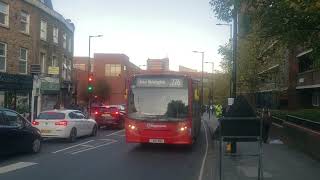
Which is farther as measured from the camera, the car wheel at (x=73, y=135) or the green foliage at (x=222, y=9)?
the car wheel at (x=73, y=135)

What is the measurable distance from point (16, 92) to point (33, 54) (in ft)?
10.9

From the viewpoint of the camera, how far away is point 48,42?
37.1 metres

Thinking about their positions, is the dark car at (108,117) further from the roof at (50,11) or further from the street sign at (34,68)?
the roof at (50,11)

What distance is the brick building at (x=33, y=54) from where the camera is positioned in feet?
99.7

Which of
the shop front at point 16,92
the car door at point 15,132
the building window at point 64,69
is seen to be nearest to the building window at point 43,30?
the shop front at point 16,92

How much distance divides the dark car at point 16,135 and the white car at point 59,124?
3987 millimetres

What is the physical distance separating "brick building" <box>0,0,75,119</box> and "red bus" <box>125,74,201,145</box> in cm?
1187

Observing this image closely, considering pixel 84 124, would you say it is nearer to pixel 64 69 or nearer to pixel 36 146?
pixel 36 146

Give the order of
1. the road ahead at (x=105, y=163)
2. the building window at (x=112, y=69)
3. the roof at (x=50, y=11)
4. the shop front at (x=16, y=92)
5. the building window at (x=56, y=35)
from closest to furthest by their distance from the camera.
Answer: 1. the road ahead at (x=105, y=163)
2. the shop front at (x=16, y=92)
3. the roof at (x=50, y=11)
4. the building window at (x=56, y=35)
5. the building window at (x=112, y=69)

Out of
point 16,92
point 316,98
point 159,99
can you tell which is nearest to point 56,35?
point 16,92

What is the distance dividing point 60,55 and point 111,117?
430 inches

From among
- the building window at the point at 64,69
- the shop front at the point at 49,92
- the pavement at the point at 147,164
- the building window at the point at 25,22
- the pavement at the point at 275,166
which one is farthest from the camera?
the building window at the point at 64,69

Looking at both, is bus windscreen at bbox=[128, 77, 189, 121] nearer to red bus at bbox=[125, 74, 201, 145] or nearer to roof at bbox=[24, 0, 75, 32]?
red bus at bbox=[125, 74, 201, 145]

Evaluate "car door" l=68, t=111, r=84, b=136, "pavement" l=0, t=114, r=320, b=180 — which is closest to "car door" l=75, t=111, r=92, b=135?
"car door" l=68, t=111, r=84, b=136
